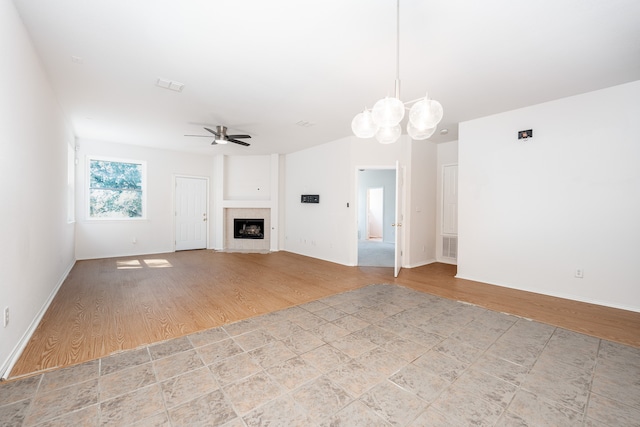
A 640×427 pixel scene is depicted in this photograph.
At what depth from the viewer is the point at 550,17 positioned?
2.13 metres

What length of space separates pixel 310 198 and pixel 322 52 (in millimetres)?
4178

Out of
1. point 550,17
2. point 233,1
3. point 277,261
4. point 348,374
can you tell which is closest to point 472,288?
point 348,374

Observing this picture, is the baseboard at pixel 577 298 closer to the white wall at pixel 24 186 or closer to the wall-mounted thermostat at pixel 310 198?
the wall-mounted thermostat at pixel 310 198

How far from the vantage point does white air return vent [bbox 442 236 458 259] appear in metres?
5.91

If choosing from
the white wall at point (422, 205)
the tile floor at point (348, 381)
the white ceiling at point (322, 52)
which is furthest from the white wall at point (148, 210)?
the white wall at point (422, 205)

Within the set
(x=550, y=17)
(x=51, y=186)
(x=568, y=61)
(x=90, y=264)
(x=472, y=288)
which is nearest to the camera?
(x=550, y=17)

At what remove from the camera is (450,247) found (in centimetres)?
599

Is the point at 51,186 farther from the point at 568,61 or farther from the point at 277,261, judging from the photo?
the point at 568,61

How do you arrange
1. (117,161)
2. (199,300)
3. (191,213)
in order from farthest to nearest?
(191,213) → (117,161) → (199,300)

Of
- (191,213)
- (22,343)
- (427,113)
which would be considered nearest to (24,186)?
Result: (22,343)

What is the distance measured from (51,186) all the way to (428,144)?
656 centimetres

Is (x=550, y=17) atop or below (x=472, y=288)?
atop

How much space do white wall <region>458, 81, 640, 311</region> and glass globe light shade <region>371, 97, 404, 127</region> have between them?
3.27m

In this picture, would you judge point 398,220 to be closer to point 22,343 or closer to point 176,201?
point 22,343
